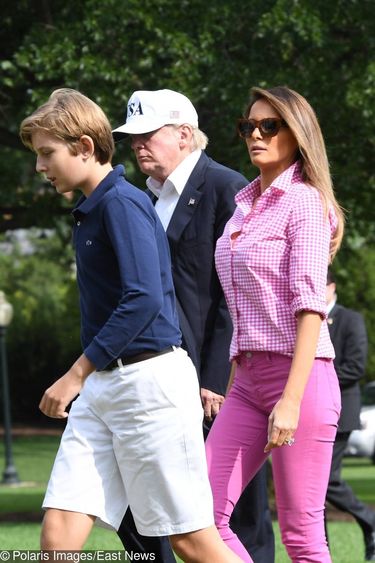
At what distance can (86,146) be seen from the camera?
4648 mm

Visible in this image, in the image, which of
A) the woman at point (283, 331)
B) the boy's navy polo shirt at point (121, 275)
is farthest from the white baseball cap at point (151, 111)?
the boy's navy polo shirt at point (121, 275)

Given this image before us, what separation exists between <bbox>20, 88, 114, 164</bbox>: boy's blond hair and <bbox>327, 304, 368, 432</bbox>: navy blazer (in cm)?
525

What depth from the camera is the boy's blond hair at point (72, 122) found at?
4.61m

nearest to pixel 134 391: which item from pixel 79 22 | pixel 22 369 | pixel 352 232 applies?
pixel 79 22

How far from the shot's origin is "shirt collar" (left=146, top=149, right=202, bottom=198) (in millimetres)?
6098

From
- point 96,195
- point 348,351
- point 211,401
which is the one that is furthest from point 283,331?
point 348,351

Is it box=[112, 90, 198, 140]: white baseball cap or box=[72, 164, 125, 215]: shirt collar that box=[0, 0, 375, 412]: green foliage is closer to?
box=[112, 90, 198, 140]: white baseball cap

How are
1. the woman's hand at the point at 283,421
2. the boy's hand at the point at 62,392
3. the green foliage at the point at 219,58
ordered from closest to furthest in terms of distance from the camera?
the boy's hand at the point at 62,392 → the woman's hand at the point at 283,421 → the green foliage at the point at 219,58

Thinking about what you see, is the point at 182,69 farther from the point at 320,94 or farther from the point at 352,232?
the point at 352,232

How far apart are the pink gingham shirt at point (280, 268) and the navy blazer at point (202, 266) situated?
1058 mm

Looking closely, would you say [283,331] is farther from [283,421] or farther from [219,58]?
[219,58]

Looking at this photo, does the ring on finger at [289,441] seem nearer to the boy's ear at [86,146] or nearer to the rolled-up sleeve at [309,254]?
the rolled-up sleeve at [309,254]

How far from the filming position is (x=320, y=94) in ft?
42.6

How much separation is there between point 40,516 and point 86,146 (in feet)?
35.8
